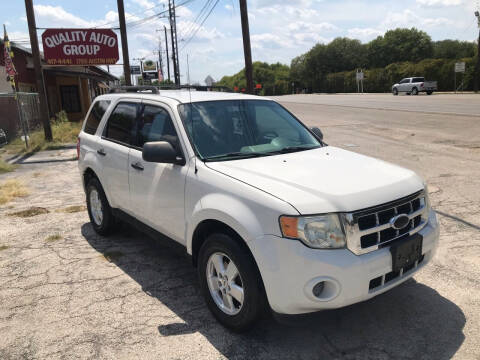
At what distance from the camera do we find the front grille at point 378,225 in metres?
2.80

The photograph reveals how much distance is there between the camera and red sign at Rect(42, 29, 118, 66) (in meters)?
18.0

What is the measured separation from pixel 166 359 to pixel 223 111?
7.39 ft

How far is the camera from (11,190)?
8.34 meters

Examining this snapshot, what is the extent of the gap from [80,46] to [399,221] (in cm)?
1834

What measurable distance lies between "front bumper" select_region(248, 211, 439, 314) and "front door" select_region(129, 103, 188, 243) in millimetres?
1094

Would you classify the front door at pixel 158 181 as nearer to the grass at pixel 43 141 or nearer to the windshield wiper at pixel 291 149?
the windshield wiper at pixel 291 149

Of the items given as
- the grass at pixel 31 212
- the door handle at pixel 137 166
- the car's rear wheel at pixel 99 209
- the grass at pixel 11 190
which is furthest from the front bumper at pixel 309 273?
the grass at pixel 11 190

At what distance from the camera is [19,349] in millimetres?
3213

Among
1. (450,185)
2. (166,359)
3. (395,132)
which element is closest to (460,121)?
(395,132)

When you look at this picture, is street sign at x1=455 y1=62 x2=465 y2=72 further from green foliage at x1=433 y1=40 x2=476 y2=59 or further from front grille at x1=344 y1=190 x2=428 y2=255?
front grille at x1=344 y1=190 x2=428 y2=255

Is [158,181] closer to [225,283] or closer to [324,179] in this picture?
[225,283]

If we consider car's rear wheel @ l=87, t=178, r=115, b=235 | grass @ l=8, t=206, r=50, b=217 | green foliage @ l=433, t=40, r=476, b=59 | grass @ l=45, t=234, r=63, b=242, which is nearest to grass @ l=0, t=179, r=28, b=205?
grass @ l=8, t=206, r=50, b=217

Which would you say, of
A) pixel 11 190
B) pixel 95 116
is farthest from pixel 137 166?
pixel 11 190

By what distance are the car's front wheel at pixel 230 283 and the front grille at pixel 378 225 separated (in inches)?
27.8
